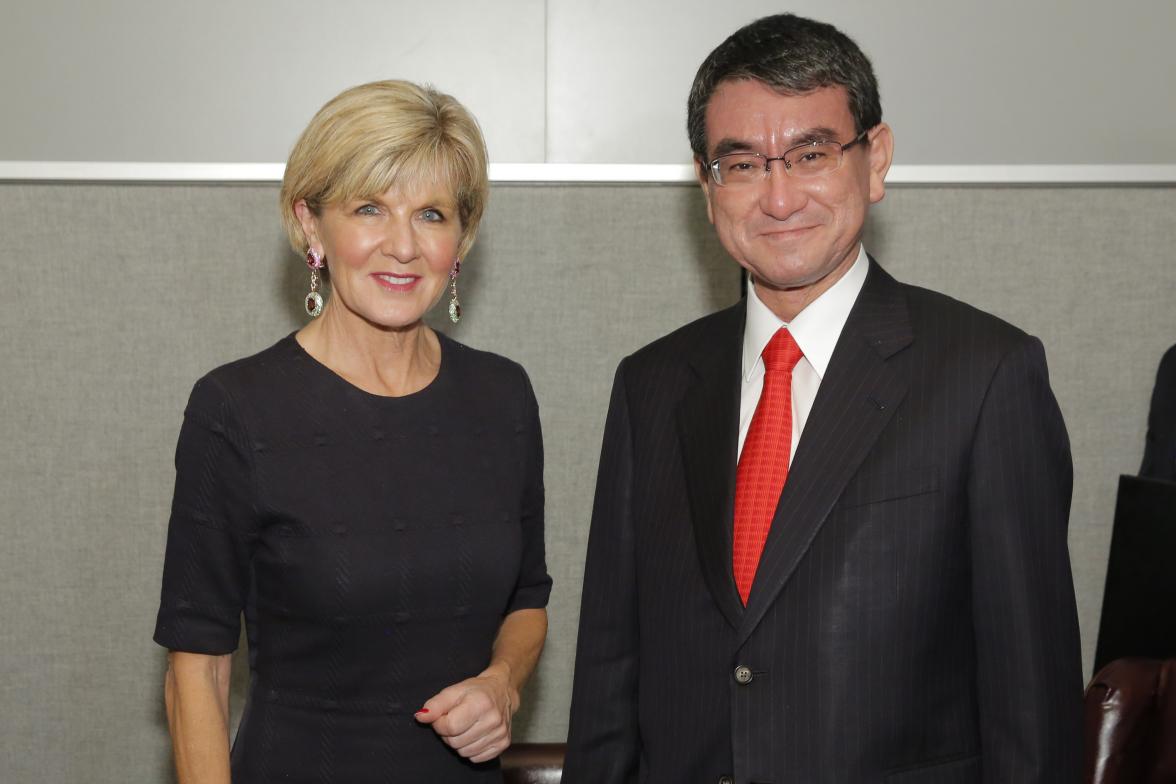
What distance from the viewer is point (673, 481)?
1.47 meters

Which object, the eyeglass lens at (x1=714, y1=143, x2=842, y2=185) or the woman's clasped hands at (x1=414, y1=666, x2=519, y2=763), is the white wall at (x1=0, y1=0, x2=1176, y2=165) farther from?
the woman's clasped hands at (x1=414, y1=666, x2=519, y2=763)

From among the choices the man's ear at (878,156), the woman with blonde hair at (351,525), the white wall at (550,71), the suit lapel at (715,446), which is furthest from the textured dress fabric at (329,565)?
the white wall at (550,71)

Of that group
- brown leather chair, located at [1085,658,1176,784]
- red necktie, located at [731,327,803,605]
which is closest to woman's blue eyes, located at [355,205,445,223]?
red necktie, located at [731,327,803,605]

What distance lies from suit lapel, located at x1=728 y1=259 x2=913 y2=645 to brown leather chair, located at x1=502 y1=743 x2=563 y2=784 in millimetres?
769

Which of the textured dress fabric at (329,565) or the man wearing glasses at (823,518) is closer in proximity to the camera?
the man wearing glasses at (823,518)

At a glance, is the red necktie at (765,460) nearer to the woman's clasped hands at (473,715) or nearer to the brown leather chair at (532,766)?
the woman's clasped hands at (473,715)

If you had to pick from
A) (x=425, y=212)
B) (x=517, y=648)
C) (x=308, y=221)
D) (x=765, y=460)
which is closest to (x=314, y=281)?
(x=308, y=221)

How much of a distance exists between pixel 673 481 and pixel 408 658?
421 mm

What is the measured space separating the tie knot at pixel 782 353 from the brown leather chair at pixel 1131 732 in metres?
0.80

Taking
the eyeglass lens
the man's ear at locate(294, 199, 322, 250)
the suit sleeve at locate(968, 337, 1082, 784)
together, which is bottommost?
the suit sleeve at locate(968, 337, 1082, 784)

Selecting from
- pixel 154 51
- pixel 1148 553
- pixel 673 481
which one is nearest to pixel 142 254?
pixel 154 51

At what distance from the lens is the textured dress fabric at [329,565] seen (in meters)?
1.50

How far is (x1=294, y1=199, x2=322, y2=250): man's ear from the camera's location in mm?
1586

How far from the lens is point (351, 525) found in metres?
1.54
